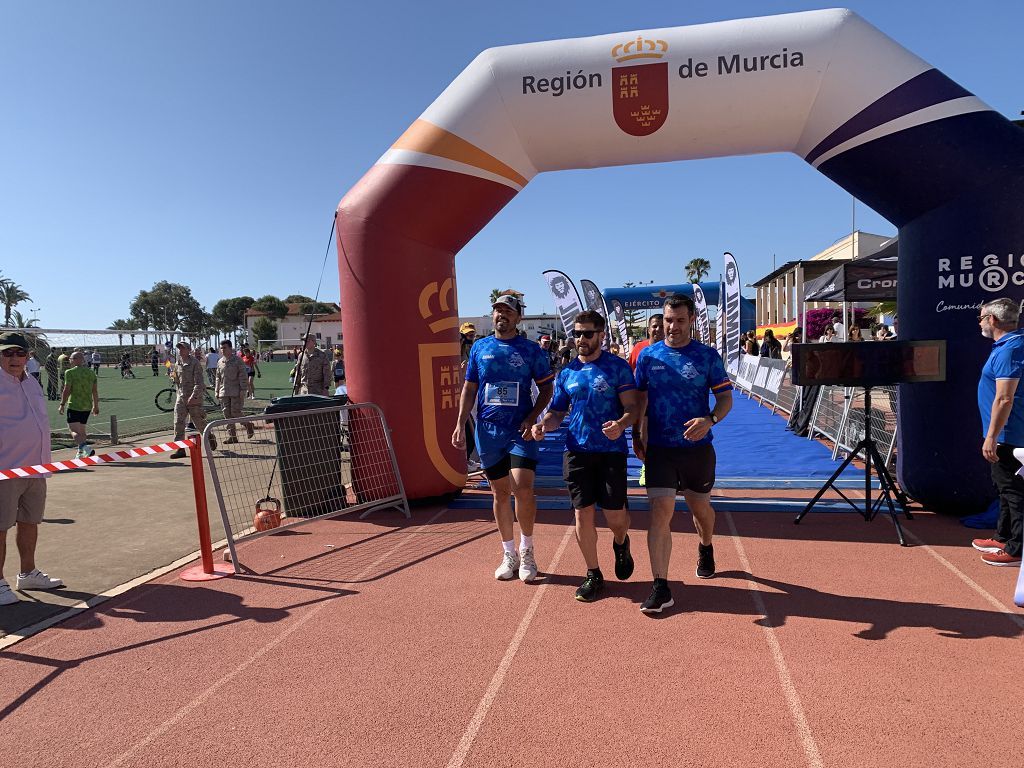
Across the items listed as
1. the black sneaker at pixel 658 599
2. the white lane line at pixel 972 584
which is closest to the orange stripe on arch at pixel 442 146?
the black sneaker at pixel 658 599

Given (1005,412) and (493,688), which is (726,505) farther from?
(493,688)

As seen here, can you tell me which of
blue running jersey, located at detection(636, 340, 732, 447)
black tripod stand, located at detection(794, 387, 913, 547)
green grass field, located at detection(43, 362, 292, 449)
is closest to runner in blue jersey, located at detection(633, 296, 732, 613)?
blue running jersey, located at detection(636, 340, 732, 447)

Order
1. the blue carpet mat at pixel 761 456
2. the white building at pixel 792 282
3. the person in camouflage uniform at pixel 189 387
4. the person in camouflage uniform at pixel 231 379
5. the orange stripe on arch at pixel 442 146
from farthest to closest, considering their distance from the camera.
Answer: the white building at pixel 792 282 < the person in camouflage uniform at pixel 231 379 < the person in camouflage uniform at pixel 189 387 < the blue carpet mat at pixel 761 456 < the orange stripe on arch at pixel 442 146

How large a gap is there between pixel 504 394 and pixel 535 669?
183 centimetres

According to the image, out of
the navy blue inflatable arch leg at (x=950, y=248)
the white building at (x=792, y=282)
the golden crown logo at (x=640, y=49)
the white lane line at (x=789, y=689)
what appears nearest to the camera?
the white lane line at (x=789, y=689)

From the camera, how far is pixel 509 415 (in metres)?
4.41

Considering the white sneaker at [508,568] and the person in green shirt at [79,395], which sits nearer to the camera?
the white sneaker at [508,568]

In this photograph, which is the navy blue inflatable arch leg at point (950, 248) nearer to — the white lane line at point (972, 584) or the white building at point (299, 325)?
the white lane line at point (972, 584)

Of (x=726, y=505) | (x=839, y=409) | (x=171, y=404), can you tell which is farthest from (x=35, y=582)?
(x=171, y=404)

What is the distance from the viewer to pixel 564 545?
17.6ft

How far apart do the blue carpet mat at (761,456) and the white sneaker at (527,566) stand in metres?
3.56

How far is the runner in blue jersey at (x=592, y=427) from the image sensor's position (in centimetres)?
402

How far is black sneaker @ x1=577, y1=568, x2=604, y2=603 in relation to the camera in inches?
161

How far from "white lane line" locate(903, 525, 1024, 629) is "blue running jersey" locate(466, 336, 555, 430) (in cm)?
309
